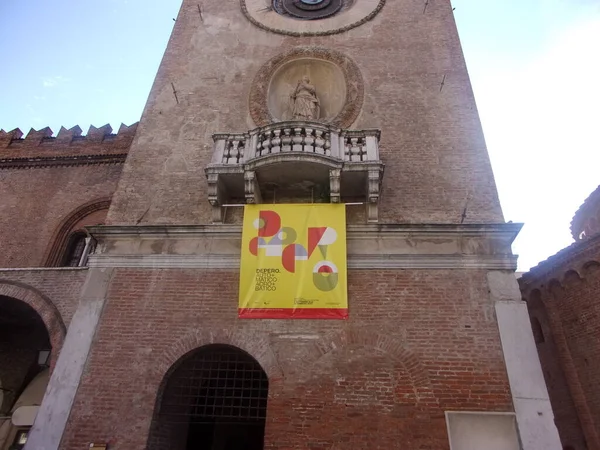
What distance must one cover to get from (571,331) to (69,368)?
1030 cm

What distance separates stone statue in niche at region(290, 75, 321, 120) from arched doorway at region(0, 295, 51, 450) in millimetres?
7748

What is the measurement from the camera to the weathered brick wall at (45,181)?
12125 millimetres

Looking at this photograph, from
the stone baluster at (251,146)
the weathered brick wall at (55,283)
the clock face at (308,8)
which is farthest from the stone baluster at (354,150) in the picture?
the weathered brick wall at (55,283)

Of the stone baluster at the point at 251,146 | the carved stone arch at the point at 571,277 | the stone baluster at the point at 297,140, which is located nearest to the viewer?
the stone baluster at the point at 297,140

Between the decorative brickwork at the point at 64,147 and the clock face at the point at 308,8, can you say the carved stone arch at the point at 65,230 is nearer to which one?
the decorative brickwork at the point at 64,147

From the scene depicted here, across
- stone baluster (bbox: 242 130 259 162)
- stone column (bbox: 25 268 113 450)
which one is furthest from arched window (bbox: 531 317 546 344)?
stone column (bbox: 25 268 113 450)

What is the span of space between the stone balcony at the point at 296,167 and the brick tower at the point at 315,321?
0.12ft

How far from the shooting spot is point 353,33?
12180 mm

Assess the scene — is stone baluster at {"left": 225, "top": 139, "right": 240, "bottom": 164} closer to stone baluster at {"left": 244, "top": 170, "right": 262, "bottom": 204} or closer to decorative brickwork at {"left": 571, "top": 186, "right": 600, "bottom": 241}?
stone baluster at {"left": 244, "top": 170, "right": 262, "bottom": 204}

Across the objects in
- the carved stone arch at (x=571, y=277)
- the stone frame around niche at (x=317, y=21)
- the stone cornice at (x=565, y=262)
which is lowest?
the carved stone arch at (x=571, y=277)

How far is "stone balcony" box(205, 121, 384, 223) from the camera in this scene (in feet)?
27.3

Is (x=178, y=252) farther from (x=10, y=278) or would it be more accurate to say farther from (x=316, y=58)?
(x=316, y=58)

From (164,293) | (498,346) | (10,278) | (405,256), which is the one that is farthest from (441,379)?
(10,278)

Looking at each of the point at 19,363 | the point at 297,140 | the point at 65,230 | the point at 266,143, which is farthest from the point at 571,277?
the point at 19,363
